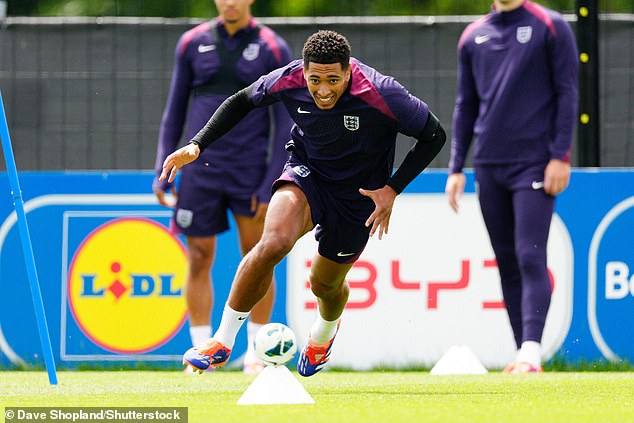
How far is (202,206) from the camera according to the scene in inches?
358

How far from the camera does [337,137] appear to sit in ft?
23.4

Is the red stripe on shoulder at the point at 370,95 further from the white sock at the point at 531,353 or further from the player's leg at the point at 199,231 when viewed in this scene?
the player's leg at the point at 199,231

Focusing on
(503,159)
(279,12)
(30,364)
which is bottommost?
(30,364)

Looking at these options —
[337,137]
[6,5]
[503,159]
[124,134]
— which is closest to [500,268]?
[503,159]

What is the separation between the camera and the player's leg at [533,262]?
8422 millimetres

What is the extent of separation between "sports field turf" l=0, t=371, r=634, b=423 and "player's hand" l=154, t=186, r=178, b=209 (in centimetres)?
114

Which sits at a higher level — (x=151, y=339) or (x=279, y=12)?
(x=279, y=12)

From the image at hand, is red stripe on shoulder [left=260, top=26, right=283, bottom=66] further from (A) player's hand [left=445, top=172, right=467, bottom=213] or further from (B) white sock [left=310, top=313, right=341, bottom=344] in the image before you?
(B) white sock [left=310, top=313, right=341, bottom=344]

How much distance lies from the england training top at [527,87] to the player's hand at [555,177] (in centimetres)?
6

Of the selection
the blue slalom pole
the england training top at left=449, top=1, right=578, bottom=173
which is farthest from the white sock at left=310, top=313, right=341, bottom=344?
the england training top at left=449, top=1, right=578, bottom=173

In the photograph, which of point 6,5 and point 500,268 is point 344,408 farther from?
point 6,5

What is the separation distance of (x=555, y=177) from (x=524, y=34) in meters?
0.90

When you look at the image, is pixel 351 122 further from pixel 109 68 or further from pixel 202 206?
pixel 109 68

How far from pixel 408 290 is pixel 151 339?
1778 millimetres
